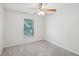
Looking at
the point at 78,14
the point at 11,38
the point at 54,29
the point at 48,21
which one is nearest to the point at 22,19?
the point at 11,38

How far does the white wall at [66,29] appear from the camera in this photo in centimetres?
306

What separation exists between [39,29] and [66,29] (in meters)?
2.23

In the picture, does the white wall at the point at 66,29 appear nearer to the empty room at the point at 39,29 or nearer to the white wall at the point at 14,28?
the empty room at the point at 39,29

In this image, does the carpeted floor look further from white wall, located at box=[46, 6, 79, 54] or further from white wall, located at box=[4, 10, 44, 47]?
white wall, located at box=[4, 10, 44, 47]

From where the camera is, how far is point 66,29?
3.50 m

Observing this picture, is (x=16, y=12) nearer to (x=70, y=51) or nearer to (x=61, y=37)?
(x=61, y=37)

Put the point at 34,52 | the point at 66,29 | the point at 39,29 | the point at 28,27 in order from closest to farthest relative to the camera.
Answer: the point at 34,52
the point at 66,29
the point at 28,27
the point at 39,29

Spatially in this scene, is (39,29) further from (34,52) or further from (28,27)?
(34,52)

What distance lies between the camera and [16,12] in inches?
168

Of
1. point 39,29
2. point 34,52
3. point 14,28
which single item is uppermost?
point 14,28

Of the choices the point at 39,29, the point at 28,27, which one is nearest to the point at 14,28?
the point at 28,27

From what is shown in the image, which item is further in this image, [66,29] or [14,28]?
[14,28]

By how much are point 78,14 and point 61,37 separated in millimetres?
1369

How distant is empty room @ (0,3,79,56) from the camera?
9.75 feet
